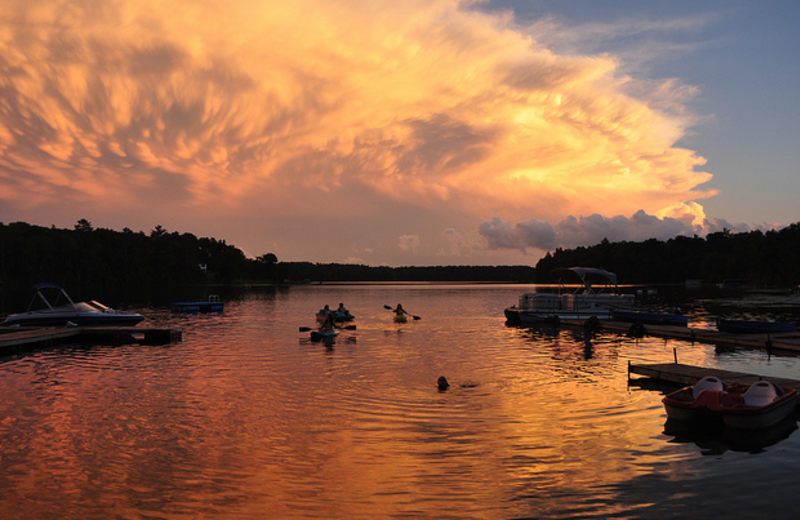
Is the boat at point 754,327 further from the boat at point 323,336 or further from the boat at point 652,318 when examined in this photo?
the boat at point 323,336

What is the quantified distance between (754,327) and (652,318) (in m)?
11.6

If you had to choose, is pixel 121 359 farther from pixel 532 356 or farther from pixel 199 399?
pixel 532 356

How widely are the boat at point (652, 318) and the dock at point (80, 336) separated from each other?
4649cm

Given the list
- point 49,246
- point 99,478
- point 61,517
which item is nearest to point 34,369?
point 99,478

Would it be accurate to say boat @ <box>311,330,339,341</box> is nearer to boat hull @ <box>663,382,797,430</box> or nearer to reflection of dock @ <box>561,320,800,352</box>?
reflection of dock @ <box>561,320,800,352</box>

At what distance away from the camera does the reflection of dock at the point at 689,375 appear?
25422 millimetres

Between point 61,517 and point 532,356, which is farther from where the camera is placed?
point 532,356

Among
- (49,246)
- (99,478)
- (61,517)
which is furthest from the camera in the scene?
(49,246)

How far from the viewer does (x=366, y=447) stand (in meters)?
18.2

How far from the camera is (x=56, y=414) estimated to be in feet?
73.8

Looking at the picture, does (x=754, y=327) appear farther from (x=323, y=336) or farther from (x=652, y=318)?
(x=323, y=336)

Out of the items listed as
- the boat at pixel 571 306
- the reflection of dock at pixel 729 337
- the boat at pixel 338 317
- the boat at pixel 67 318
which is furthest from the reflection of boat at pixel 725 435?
A: the boat at pixel 67 318

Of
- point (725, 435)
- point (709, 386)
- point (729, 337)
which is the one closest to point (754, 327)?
point (729, 337)

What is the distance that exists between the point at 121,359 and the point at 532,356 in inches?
1141
